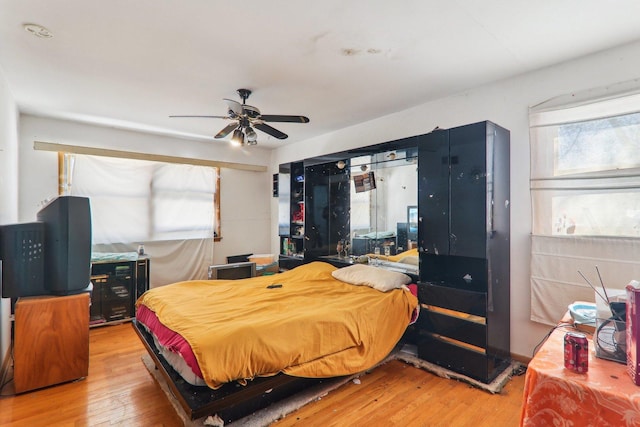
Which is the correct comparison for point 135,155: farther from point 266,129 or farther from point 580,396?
point 580,396

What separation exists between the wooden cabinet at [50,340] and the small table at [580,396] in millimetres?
3114

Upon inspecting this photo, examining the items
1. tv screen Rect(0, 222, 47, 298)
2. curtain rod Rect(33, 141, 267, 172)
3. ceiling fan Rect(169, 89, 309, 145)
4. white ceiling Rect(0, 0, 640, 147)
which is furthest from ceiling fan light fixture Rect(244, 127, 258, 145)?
curtain rod Rect(33, 141, 267, 172)

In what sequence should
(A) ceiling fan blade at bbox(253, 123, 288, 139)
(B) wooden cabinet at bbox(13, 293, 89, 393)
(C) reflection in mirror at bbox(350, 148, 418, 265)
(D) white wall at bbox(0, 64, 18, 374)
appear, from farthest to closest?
(C) reflection in mirror at bbox(350, 148, 418, 265)
(A) ceiling fan blade at bbox(253, 123, 288, 139)
(D) white wall at bbox(0, 64, 18, 374)
(B) wooden cabinet at bbox(13, 293, 89, 393)

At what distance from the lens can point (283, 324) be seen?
2.09m

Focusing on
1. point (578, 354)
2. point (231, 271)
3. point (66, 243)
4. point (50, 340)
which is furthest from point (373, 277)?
point (50, 340)

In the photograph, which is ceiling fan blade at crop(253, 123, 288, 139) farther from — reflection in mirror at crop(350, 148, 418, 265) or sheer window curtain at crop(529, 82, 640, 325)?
sheer window curtain at crop(529, 82, 640, 325)

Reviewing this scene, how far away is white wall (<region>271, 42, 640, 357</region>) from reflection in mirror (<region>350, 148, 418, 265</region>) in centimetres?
58

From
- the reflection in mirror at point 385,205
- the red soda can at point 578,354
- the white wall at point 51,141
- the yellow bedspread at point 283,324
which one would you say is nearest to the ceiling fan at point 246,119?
the reflection in mirror at point 385,205

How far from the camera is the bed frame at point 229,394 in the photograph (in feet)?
5.60

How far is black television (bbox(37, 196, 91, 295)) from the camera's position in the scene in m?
2.40

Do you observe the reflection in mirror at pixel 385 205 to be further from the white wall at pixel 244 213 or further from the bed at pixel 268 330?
the white wall at pixel 244 213

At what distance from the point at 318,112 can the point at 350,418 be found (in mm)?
3146

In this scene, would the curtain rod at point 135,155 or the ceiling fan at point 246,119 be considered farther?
the curtain rod at point 135,155

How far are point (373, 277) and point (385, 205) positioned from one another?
104 centimetres
